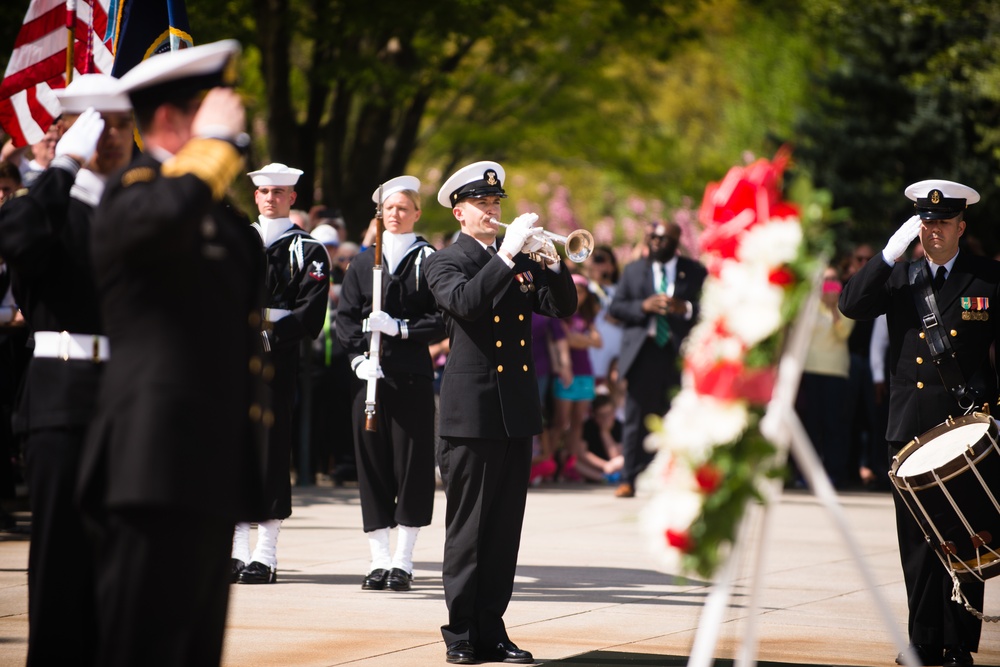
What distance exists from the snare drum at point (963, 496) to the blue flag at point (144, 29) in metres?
5.12

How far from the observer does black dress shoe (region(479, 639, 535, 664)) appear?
262 inches

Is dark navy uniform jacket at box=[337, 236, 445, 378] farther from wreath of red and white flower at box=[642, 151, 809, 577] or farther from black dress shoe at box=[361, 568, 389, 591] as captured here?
wreath of red and white flower at box=[642, 151, 809, 577]

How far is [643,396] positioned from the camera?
13.9 metres

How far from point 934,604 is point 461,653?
2371mm

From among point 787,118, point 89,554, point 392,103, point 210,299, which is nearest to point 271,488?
point 89,554

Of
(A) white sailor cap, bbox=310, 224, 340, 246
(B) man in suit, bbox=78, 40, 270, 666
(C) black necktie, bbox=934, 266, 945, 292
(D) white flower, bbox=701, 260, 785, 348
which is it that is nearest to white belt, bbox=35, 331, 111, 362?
(B) man in suit, bbox=78, 40, 270, 666

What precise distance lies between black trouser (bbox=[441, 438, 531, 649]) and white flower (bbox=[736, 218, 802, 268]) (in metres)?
2.86

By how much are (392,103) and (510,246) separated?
12.4 metres

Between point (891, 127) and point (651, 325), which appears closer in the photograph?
point (651, 325)

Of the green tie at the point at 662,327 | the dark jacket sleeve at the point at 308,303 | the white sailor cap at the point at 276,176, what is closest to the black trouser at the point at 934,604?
the dark jacket sleeve at the point at 308,303

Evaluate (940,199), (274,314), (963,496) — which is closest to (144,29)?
(274,314)

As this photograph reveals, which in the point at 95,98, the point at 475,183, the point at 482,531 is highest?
the point at 475,183

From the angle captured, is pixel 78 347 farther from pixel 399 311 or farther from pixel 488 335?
pixel 399 311

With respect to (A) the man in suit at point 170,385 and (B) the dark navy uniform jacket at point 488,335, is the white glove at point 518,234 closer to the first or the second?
(B) the dark navy uniform jacket at point 488,335
